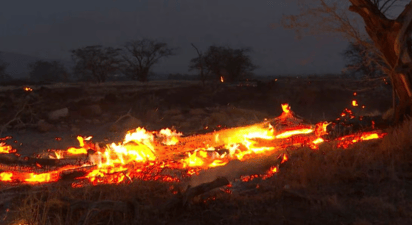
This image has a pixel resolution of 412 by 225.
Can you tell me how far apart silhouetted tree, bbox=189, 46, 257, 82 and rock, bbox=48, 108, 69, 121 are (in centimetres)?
2480

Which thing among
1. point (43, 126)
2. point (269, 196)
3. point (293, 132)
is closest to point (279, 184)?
point (269, 196)

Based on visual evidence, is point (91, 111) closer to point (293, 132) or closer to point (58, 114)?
point (58, 114)

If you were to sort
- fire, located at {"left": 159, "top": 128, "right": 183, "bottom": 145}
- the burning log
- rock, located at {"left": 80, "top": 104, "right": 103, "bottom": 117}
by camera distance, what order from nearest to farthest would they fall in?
the burning log
fire, located at {"left": 159, "top": 128, "right": 183, "bottom": 145}
rock, located at {"left": 80, "top": 104, "right": 103, "bottom": 117}

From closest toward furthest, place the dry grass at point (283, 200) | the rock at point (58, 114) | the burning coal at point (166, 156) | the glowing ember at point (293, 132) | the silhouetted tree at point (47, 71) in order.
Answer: the dry grass at point (283, 200) < the burning coal at point (166, 156) < the glowing ember at point (293, 132) < the rock at point (58, 114) < the silhouetted tree at point (47, 71)

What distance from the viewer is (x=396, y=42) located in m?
7.09

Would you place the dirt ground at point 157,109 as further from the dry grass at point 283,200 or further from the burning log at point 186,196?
the burning log at point 186,196

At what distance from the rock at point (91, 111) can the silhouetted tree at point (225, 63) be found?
2313cm

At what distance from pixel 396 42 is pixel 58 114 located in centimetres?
1281

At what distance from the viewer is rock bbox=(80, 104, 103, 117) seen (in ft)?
55.9

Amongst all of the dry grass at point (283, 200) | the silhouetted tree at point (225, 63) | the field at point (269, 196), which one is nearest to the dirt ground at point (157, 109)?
the field at point (269, 196)

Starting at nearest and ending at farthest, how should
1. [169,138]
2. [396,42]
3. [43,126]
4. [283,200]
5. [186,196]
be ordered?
[186,196], [283,200], [396,42], [169,138], [43,126]

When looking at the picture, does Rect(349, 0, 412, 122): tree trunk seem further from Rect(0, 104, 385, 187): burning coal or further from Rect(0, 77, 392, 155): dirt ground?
Rect(0, 77, 392, 155): dirt ground

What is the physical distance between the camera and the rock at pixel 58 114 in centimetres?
1553

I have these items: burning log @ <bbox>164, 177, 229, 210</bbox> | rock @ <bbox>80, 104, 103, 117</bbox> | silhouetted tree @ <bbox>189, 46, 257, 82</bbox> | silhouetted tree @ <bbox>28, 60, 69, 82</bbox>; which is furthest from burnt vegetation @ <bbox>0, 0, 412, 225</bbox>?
silhouetted tree @ <bbox>28, 60, 69, 82</bbox>
